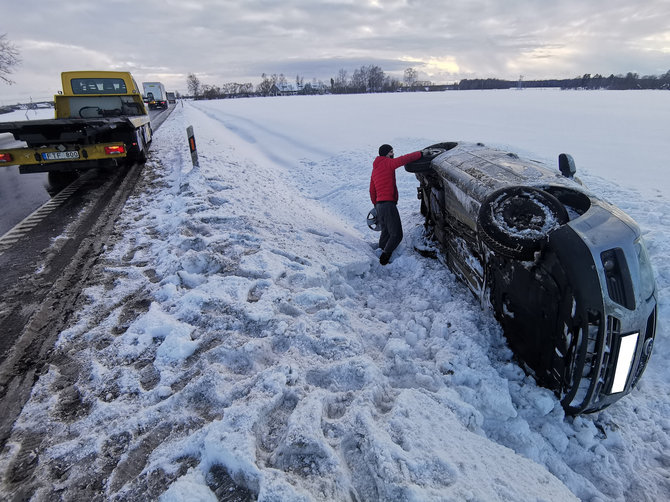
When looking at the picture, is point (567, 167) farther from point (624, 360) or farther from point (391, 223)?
point (391, 223)

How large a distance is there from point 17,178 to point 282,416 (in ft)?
35.2

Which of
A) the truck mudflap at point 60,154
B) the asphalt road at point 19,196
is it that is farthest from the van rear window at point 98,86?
the truck mudflap at point 60,154

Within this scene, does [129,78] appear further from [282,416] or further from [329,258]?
[282,416]

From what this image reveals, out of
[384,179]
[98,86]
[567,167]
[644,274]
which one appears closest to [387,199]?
[384,179]

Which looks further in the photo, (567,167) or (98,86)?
(98,86)

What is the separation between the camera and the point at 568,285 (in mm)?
2088

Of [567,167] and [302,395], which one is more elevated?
[567,167]

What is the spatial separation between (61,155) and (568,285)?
343 inches

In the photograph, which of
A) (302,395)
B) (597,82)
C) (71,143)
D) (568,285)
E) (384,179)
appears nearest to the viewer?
(568,285)

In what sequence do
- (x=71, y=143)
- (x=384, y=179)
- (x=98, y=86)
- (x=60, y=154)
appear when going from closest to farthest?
(x=384, y=179)
(x=60, y=154)
(x=71, y=143)
(x=98, y=86)

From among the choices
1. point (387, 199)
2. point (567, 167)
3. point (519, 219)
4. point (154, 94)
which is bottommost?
point (387, 199)

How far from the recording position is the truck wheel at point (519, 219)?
2270 mm

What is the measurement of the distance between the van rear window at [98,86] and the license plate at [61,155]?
432cm

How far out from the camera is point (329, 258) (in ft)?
14.4
